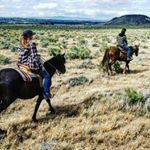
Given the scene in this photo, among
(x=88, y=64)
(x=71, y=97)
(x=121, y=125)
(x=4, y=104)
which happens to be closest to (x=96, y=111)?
(x=121, y=125)

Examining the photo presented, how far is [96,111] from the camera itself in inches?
413

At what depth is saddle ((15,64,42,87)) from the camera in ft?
30.5

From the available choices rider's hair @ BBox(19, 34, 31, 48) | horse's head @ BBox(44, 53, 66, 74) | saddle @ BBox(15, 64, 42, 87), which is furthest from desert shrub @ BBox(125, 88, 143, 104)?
rider's hair @ BBox(19, 34, 31, 48)

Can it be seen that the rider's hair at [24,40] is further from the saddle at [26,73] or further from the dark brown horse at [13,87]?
the dark brown horse at [13,87]

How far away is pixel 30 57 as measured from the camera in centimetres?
955

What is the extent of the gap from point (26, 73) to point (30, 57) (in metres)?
0.42

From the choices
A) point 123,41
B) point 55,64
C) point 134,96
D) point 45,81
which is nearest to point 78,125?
point 45,81

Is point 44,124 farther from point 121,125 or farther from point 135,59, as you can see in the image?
point 135,59

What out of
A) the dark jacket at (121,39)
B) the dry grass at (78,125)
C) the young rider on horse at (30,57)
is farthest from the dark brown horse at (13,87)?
the dark jacket at (121,39)

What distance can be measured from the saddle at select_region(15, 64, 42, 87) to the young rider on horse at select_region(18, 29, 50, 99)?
9 cm

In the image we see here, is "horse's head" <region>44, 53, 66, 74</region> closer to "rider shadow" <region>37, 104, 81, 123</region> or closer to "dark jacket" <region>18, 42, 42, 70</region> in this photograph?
"dark jacket" <region>18, 42, 42, 70</region>

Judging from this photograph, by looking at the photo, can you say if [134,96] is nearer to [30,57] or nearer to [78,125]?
[78,125]

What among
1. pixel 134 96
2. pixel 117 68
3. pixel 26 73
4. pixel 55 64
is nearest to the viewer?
pixel 26 73

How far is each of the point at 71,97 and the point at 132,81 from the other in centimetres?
377
